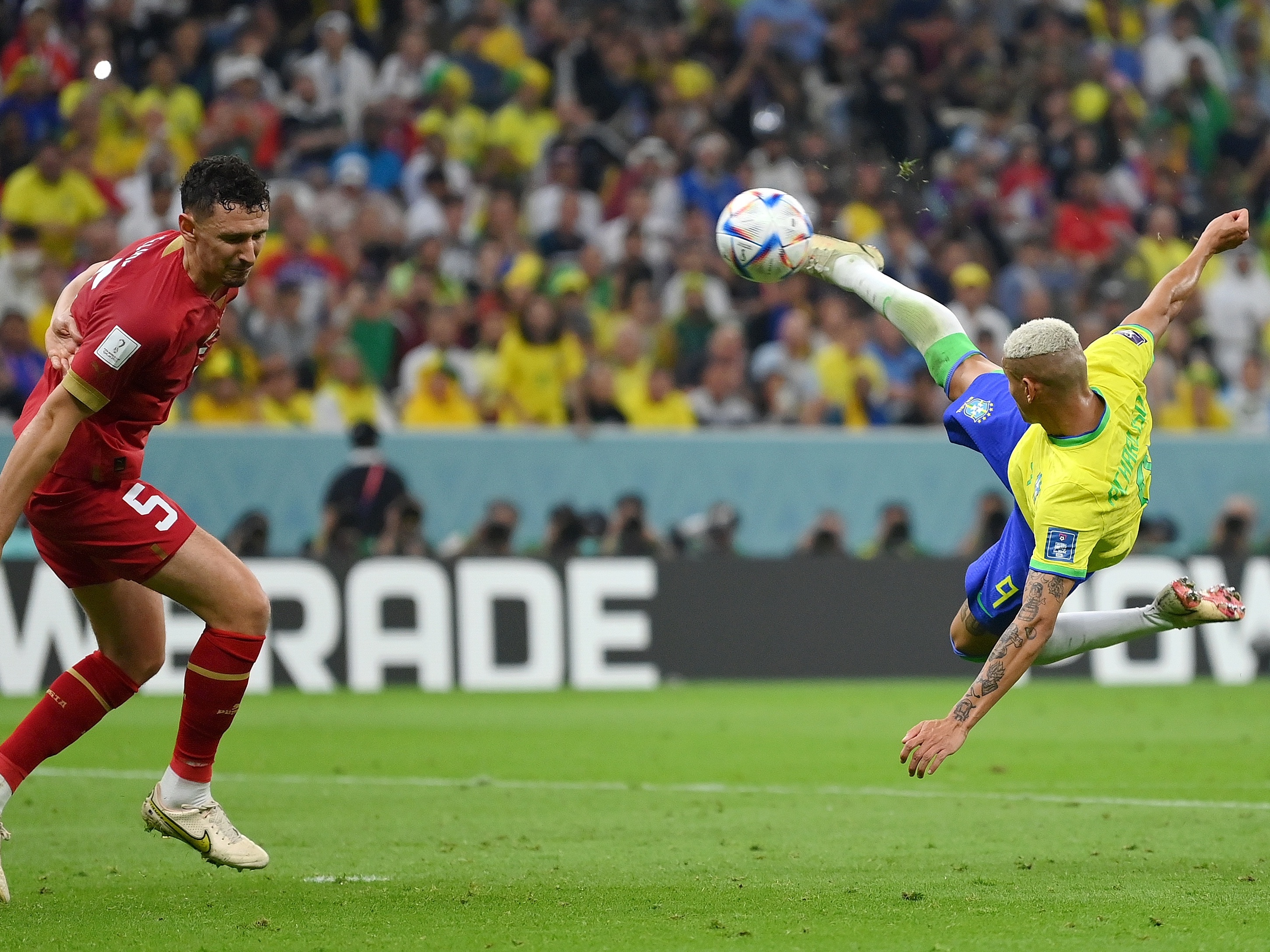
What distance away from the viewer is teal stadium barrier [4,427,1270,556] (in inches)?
582

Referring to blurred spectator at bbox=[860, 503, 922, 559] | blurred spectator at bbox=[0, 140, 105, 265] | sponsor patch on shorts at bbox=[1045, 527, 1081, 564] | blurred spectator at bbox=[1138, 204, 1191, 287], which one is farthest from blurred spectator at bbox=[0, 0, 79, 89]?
sponsor patch on shorts at bbox=[1045, 527, 1081, 564]

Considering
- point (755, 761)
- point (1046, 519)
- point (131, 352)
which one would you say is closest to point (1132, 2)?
point (755, 761)

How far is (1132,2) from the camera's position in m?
21.0

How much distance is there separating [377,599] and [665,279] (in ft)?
16.4

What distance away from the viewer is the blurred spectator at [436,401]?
15734mm

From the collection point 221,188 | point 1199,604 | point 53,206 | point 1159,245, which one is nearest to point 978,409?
point 1199,604

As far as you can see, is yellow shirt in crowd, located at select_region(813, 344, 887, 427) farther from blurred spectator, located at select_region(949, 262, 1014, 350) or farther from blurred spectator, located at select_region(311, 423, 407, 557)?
blurred spectator, located at select_region(311, 423, 407, 557)

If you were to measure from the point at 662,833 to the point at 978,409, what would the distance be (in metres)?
2.30

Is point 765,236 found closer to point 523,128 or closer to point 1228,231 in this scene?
point 1228,231

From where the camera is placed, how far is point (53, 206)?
15555 millimetres

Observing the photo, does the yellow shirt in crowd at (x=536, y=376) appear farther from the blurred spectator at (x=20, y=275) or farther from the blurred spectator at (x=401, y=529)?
the blurred spectator at (x=20, y=275)

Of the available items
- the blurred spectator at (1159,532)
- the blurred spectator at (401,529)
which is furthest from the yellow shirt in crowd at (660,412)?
the blurred spectator at (1159,532)

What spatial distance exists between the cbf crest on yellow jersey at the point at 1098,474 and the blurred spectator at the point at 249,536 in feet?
28.2

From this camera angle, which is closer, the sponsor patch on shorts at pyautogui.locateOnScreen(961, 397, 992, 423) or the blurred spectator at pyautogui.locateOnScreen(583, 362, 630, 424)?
the sponsor patch on shorts at pyautogui.locateOnScreen(961, 397, 992, 423)
